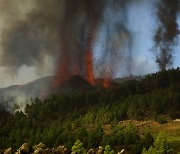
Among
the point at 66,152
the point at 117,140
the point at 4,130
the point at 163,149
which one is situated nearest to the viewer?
the point at 66,152

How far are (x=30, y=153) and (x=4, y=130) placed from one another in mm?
134353

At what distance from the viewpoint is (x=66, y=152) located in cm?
6397

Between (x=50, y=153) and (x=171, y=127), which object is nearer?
(x=50, y=153)

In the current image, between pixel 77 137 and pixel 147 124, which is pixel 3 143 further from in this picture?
pixel 147 124

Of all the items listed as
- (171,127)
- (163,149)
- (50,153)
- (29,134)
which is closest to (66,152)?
(50,153)

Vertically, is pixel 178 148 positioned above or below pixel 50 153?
below

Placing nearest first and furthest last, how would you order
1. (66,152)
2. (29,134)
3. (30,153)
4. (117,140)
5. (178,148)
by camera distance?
(30,153) < (66,152) < (178,148) < (117,140) < (29,134)

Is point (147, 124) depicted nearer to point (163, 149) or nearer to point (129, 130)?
point (129, 130)

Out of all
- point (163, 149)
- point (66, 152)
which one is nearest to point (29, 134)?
point (163, 149)

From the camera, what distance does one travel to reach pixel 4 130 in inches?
7328

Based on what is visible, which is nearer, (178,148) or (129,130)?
(178,148)

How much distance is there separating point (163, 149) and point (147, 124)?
81.1 metres

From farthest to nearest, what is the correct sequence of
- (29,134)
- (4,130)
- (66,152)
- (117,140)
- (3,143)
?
(4,130) → (29,134) → (3,143) → (117,140) → (66,152)

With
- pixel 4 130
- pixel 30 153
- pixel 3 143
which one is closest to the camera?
pixel 30 153
